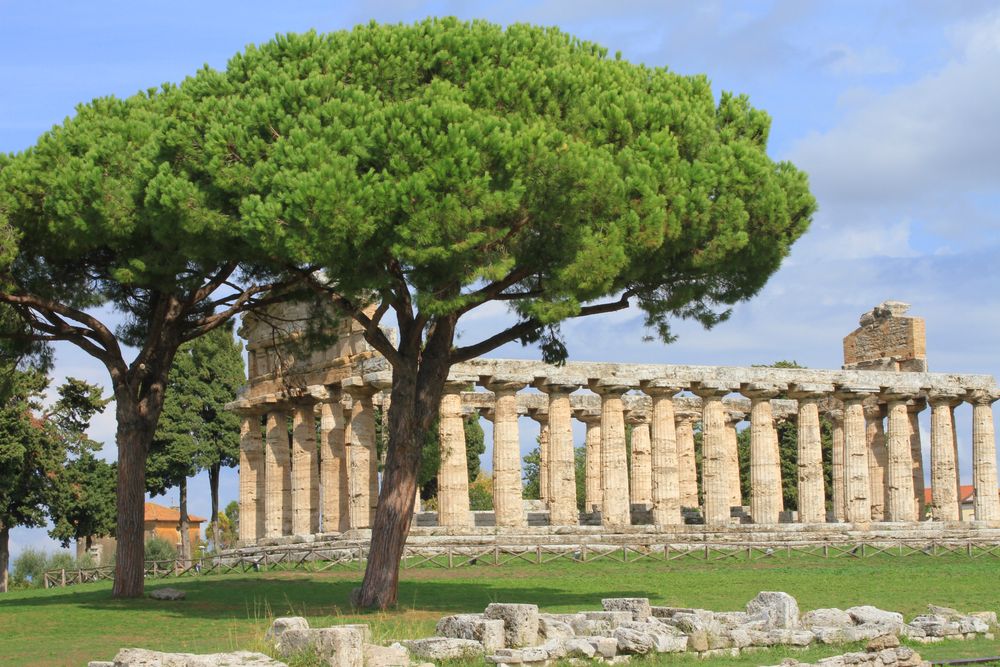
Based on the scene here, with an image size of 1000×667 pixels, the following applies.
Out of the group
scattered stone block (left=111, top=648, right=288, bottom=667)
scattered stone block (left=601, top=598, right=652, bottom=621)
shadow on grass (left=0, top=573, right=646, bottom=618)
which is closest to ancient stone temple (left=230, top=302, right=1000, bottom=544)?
shadow on grass (left=0, top=573, right=646, bottom=618)

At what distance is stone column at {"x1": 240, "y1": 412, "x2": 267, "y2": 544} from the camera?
51188 millimetres

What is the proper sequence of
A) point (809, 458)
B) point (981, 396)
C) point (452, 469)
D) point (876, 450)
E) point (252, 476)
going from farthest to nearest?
point (876, 450) < point (981, 396) < point (809, 458) < point (252, 476) < point (452, 469)

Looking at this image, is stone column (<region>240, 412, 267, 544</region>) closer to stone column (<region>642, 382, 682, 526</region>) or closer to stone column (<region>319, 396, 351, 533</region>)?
stone column (<region>319, 396, 351, 533</region>)

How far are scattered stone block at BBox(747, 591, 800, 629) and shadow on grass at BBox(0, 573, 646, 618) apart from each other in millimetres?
5016

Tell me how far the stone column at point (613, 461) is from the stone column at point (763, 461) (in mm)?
5419

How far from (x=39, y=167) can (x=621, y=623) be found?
15466 mm

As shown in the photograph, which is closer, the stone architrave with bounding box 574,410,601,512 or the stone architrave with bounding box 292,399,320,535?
the stone architrave with bounding box 292,399,320,535

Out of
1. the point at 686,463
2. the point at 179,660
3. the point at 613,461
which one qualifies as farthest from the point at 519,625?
the point at 686,463

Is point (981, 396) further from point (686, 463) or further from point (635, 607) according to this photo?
point (635, 607)

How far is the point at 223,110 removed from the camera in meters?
25.2

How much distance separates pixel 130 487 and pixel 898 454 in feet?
112

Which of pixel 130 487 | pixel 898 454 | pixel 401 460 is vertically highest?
pixel 898 454

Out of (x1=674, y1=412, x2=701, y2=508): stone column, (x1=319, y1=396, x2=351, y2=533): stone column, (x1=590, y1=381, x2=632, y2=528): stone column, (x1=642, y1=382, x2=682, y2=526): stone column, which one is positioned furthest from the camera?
(x1=674, y1=412, x2=701, y2=508): stone column

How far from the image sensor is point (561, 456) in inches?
1806
